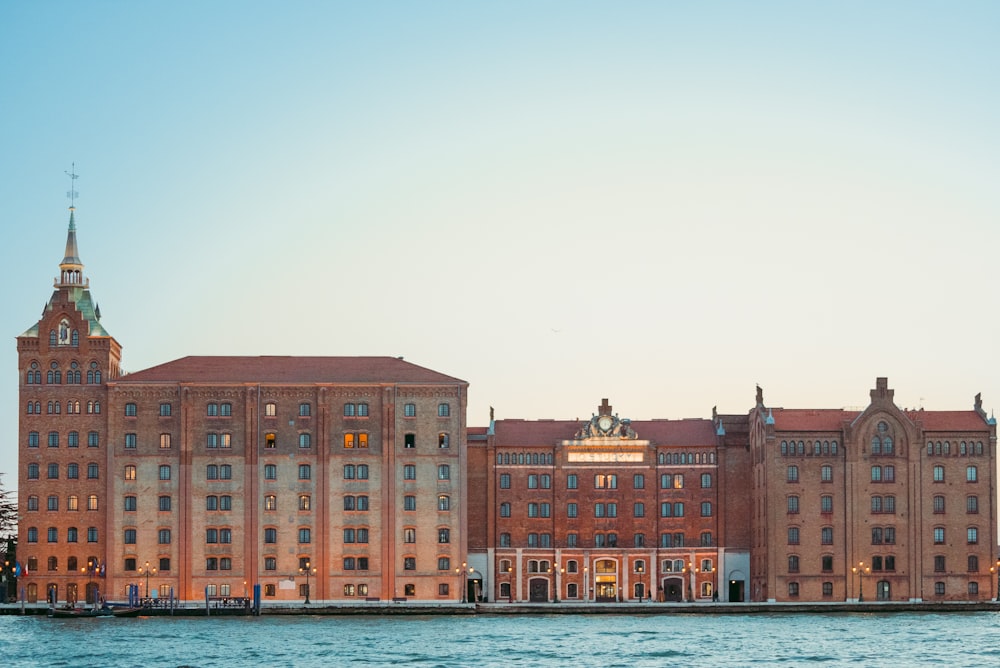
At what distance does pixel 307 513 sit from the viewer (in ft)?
482

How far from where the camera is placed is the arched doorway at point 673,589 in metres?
153

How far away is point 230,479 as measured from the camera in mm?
147000

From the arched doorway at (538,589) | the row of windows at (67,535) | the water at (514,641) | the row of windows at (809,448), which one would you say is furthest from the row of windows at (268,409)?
the row of windows at (809,448)

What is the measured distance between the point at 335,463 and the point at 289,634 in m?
25.9

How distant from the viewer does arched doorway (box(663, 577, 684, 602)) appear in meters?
153

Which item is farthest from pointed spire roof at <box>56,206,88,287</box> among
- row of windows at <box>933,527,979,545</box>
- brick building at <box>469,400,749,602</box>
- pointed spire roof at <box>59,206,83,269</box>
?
row of windows at <box>933,527,979,545</box>

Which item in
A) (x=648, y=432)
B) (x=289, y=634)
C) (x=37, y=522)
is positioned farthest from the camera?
(x=648, y=432)

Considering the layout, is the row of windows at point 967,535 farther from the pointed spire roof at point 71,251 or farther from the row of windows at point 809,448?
the pointed spire roof at point 71,251

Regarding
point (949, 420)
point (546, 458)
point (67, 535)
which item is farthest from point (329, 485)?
point (949, 420)

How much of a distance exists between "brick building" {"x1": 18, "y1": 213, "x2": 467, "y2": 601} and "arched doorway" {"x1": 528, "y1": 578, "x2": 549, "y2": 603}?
8468 millimetres

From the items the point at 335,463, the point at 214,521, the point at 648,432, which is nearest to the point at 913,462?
the point at 648,432

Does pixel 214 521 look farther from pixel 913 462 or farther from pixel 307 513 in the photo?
pixel 913 462

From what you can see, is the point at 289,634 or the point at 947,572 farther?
the point at 947,572

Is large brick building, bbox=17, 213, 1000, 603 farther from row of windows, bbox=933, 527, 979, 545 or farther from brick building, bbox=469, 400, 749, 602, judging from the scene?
brick building, bbox=469, 400, 749, 602
